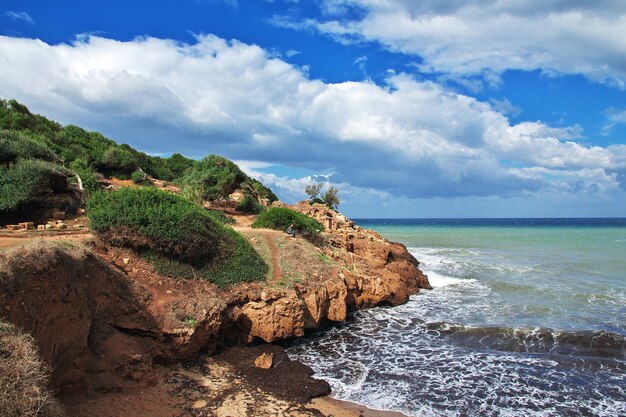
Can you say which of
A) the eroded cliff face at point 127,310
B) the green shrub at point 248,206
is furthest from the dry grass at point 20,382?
the green shrub at point 248,206

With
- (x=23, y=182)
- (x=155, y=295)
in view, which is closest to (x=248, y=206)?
(x=23, y=182)

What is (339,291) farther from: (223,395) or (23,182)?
(23,182)

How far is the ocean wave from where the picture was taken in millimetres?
13495

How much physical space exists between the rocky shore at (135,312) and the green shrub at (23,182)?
715cm

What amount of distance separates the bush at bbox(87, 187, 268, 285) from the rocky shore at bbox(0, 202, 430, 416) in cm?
46

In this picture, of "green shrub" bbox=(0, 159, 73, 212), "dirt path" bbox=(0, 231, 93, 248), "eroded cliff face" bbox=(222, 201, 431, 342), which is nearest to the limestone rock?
"eroded cliff face" bbox=(222, 201, 431, 342)

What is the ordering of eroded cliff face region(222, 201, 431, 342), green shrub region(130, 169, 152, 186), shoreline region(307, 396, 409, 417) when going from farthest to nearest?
green shrub region(130, 169, 152, 186) → eroded cliff face region(222, 201, 431, 342) → shoreline region(307, 396, 409, 417)

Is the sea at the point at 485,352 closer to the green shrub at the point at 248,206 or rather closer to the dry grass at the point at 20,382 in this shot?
the dry grass at the point at 20,382

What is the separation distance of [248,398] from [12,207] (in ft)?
47.3

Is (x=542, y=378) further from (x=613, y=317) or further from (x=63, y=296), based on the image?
(x=63, y=296)

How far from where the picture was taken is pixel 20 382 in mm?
5328

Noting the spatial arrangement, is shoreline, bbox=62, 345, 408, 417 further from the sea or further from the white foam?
the white foam

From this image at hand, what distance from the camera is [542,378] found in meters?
11.4

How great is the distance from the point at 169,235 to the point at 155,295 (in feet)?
6.83
